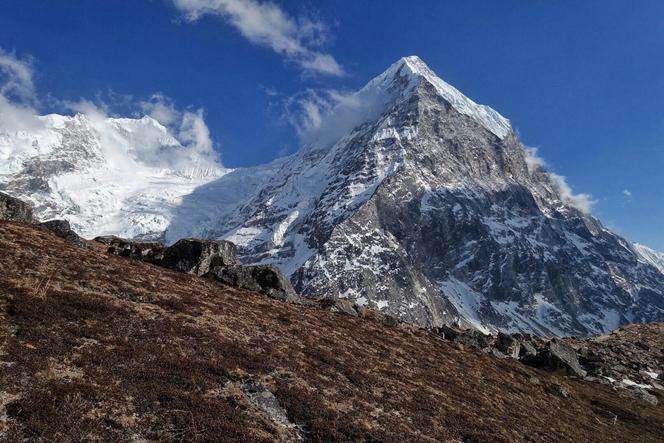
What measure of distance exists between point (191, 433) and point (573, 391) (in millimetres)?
36795

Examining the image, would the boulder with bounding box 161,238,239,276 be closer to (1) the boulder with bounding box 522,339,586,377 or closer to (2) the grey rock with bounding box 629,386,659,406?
(1) the boulder with bounding box 522,339,586,377

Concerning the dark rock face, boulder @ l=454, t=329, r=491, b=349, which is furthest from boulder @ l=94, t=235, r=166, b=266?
boulder @ l=454, t=329, r=491, b=349

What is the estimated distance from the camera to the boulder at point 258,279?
47594 millimetres

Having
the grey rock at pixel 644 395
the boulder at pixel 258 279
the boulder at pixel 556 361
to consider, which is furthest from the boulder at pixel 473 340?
the boulder at pixel 258 279

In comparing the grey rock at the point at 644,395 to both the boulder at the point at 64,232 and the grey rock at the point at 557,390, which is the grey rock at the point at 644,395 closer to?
the grey rock at the point at 557,390

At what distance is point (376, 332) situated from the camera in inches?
1752

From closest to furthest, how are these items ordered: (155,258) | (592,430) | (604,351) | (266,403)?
1. (266,403)
2. (592,430)
3. (155,258)
4. (604,351)

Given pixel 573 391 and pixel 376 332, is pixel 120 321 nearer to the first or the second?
pixel 376 332

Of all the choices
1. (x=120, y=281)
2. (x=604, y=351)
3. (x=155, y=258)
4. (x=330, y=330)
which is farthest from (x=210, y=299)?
(x=604, y=351)

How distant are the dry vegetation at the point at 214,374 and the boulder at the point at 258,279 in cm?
360

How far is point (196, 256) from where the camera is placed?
1929 inches

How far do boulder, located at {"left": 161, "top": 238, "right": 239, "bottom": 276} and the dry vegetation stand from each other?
4.09 m

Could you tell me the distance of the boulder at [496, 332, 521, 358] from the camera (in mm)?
54859

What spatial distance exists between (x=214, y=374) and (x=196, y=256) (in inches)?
1104
